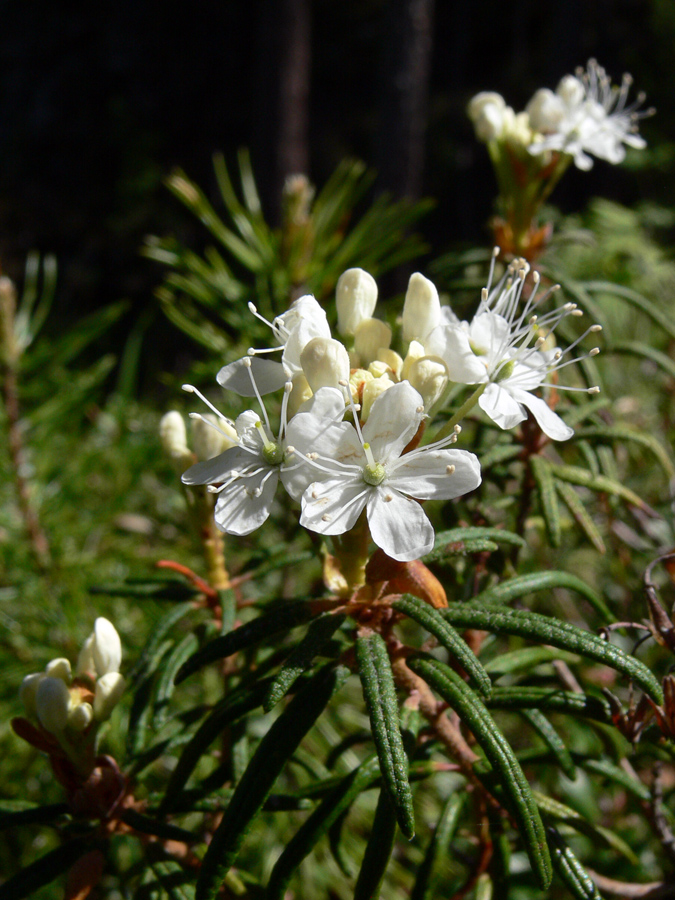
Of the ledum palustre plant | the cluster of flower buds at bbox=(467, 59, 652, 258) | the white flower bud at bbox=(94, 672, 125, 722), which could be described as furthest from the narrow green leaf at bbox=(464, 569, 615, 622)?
the cluster of flower buds at bbox=(467, 59, 652, 258)

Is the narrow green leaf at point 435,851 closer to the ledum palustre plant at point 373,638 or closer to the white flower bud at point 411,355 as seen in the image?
the ledum palustre plant at point 373,638

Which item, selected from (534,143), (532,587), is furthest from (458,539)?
(534,143)

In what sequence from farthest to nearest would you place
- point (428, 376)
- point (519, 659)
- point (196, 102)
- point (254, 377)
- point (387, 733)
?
point (196, 102)
point (519, 659)
point (254, 377)
point (428, 376)
point (387, 733)

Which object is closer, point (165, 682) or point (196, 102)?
point (165, 682)

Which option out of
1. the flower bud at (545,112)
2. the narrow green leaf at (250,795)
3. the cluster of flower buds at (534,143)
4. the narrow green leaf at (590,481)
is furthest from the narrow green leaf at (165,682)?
the flower bud at (545,112)

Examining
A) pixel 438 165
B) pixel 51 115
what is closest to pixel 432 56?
pixel 438 165

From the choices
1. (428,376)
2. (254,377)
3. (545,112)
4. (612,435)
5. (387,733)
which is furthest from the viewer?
(545,112)

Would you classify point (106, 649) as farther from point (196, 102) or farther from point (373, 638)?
point (196, 102)
